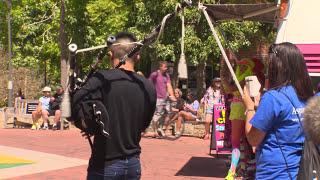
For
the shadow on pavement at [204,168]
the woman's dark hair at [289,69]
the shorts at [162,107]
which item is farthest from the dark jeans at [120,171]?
the shorts at [162,107]

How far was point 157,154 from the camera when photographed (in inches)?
441

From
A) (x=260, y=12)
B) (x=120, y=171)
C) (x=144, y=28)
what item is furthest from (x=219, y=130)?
(x=144, y=28)

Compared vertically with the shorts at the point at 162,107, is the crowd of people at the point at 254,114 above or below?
above

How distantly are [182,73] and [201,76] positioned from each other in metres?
19.2

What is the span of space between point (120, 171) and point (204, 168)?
5.93 m

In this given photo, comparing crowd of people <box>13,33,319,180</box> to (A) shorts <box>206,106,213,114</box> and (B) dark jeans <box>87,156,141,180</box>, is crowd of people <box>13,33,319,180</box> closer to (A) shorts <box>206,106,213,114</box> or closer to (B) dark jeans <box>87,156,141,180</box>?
(B) dark jeans <box>87,156,141,180</box>

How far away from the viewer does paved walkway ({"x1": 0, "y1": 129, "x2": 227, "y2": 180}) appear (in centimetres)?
894

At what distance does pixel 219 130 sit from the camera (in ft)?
33.9

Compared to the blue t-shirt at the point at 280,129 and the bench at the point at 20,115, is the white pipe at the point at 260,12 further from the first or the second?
the bench at the point at 20,115

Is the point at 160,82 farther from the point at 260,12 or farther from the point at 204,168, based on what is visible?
the point at 260,12

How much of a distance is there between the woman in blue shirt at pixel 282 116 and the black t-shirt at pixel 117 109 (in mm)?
784

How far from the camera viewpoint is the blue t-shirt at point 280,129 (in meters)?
3.58

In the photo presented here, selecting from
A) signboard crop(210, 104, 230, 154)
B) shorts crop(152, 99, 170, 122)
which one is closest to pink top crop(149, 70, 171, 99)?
shorts crop(152, 99, 170, 122)

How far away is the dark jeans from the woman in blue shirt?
816 mm
